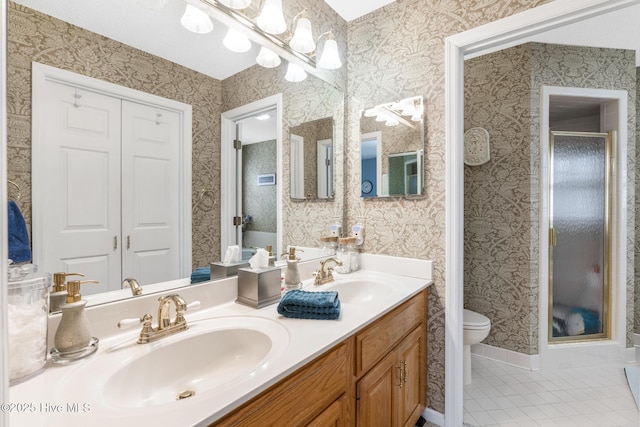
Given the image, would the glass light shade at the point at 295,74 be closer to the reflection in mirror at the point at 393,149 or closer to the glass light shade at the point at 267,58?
the glass light shade at the point at 267,58

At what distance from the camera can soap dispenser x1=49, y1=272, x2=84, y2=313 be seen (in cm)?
81

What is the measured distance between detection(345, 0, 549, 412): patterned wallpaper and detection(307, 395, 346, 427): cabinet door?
88 cm

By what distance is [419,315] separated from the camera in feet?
5.08

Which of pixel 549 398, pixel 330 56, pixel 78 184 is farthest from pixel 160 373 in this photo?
pixel 549 398

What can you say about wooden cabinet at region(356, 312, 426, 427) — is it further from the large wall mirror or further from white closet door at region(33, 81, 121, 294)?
white closet door at region(33, 81, 121, 294)

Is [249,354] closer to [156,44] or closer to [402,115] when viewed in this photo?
[156,44]

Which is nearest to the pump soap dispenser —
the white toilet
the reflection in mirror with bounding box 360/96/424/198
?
the reflection in mirror with bounding box 360/96/424/198

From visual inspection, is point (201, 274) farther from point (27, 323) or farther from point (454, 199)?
point (454, 199)

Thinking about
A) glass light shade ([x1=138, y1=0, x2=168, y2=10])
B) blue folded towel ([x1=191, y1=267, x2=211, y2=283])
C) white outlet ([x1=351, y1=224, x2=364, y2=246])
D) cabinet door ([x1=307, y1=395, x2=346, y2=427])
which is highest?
glass light shade ([x1=138, y1=0, x2=168, y2=10])

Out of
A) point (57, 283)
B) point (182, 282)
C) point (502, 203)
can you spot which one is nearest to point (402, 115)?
point (502, 203)

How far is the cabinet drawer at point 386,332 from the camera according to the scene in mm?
1056

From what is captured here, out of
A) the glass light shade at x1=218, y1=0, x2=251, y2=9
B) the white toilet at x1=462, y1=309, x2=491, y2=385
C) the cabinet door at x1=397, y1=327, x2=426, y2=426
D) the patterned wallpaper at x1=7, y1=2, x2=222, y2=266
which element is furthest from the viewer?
the white toilet at x1=462, y1=309, x2=491, y2=385

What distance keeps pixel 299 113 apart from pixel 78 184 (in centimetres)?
115

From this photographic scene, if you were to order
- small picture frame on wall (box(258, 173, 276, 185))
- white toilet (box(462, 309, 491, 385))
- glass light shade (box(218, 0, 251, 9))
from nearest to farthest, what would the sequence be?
glass light shade (box(218, 0, 251, 9)) → small picture frame on wall (box(258, 173, 276, 185)) → white toilet (box(462, 309, 491, 385))
